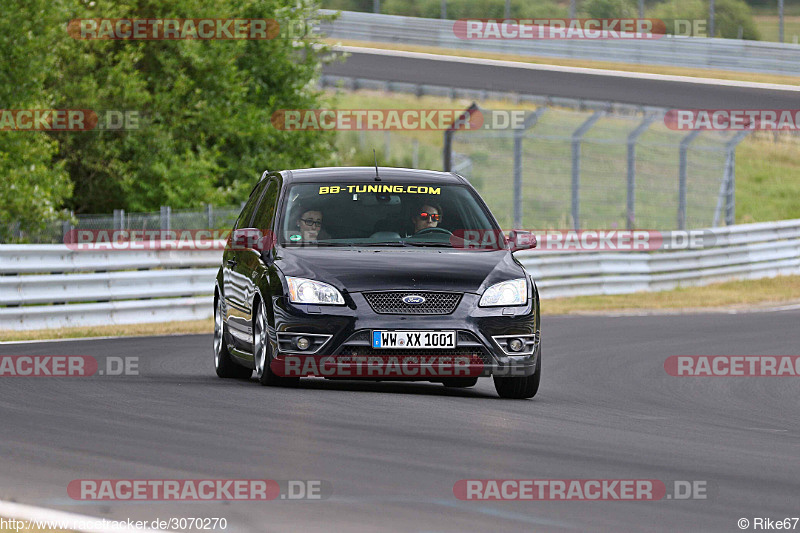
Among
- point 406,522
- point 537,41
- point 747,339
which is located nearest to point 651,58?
point 537,41

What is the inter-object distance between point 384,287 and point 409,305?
0.21 m

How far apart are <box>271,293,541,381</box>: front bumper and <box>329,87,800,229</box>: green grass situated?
26921mm

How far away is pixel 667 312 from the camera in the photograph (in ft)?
77.3

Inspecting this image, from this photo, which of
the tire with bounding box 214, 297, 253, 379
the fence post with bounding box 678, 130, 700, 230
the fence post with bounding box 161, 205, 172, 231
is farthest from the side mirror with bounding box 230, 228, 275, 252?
the fence post with bounding box 678, 130, 700, 230

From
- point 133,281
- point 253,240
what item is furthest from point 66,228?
point 253,240

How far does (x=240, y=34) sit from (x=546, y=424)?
2235 cm

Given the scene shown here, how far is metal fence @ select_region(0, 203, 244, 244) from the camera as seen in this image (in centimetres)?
2255

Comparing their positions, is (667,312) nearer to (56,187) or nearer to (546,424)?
(56,187)

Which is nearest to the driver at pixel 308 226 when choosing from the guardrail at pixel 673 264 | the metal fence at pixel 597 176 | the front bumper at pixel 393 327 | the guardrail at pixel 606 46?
the front bumper at pixel 393 327

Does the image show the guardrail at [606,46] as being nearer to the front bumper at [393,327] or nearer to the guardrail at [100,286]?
the guardrail at [100,286]

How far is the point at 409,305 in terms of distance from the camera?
10.4 m

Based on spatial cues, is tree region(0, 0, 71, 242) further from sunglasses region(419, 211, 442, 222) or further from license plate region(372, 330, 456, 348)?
license plate region(372, 330, 456, 348)

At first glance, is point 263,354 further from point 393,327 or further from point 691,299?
point 691,299

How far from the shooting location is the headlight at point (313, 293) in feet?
34.1
